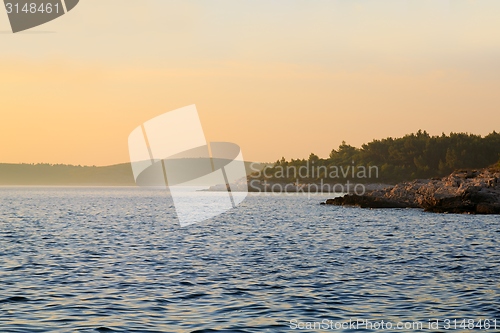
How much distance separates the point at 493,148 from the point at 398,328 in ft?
612

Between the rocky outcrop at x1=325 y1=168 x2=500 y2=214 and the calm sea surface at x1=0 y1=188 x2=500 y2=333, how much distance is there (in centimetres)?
2999

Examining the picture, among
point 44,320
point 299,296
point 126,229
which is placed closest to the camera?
point 44,320

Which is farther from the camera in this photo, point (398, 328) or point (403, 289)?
point (403, 289)

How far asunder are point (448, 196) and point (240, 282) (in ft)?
190

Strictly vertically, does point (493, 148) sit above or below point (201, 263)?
above

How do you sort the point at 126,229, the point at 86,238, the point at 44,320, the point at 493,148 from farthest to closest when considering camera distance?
the point at 493,148 < the point at 126,229 < the point at 86,238 < the point at 44,320

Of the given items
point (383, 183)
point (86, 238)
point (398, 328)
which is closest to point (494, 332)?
point (398, 328)

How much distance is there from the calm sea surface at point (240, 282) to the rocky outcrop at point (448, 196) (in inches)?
1181

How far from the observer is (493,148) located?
189 m

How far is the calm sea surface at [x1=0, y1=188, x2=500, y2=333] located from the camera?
55.2ft

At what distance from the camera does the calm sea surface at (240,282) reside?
1681 centimetres

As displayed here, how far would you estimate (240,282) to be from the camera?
74.3 feet

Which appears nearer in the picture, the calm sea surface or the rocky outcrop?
the calm sea surface

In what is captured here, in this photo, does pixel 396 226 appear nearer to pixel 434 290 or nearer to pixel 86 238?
pixel 86 238
